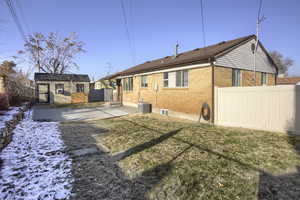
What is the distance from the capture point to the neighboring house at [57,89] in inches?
744

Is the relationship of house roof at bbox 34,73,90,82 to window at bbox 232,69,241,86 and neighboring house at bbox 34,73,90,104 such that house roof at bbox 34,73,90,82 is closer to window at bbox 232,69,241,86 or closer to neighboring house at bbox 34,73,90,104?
neighboring house at bbox 34,73,90,104

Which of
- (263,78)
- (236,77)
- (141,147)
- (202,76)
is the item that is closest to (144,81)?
(202,76)

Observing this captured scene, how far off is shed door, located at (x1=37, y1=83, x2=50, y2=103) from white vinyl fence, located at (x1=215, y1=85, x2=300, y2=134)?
19989 mm

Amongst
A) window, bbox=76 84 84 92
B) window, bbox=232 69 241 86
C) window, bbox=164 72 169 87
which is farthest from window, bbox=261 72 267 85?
window, bbox=76 84 84 92

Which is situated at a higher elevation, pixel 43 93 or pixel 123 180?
pixel 43 93

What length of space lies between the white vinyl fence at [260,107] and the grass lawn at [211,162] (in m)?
0.57

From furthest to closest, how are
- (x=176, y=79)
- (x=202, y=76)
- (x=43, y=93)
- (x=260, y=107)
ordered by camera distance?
(x=43, y=93)
(x=176, y=79)
(x=202, y=76)
(x=260, y=107)

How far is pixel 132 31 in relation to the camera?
12.7 meters

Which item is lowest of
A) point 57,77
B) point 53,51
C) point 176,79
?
point 176,79

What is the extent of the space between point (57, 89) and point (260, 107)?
71.7 ft

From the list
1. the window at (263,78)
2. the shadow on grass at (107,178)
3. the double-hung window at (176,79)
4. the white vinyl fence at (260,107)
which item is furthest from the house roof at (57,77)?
the window at (263,78)

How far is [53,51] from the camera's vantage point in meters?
26.3

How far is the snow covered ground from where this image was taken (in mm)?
2467

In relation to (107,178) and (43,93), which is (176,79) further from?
(43,93)
